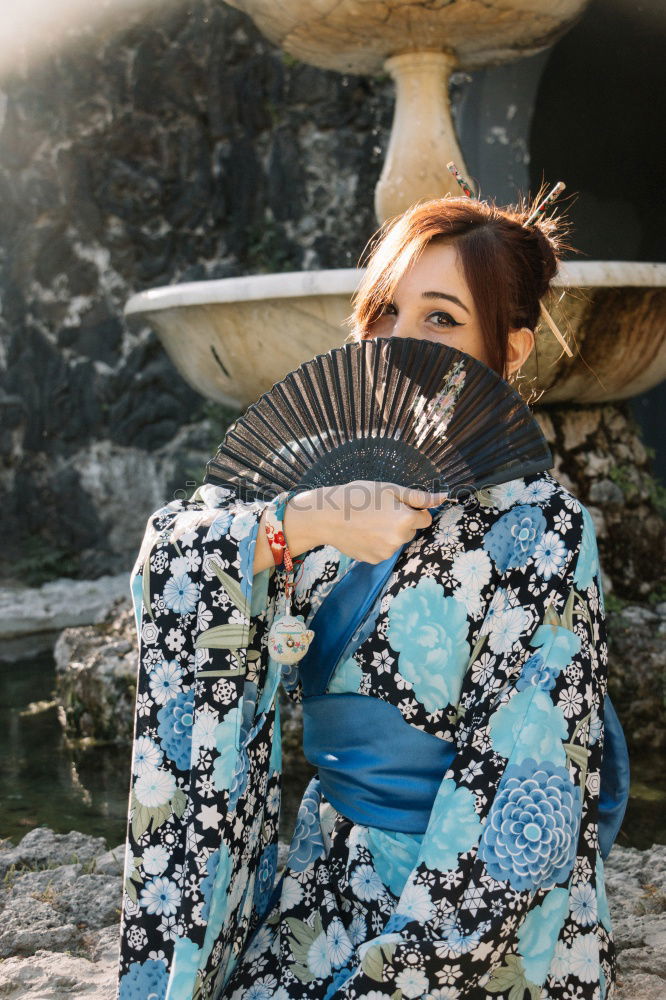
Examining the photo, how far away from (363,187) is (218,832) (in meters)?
5.40

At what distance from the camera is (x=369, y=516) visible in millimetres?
1308

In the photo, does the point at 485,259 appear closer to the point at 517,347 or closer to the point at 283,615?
the point at 517,347

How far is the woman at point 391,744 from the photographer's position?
3.99 ft

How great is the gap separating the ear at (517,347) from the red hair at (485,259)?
0.01 metres

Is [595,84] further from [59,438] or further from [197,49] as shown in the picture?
[59,438]

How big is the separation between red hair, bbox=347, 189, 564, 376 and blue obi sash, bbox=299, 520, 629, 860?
15.1 inches

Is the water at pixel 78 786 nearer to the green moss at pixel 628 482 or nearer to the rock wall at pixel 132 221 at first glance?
the green moss at pixel 628 482

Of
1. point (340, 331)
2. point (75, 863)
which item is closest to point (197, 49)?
point (340, 331)

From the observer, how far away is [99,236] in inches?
243

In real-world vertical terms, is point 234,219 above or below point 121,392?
above

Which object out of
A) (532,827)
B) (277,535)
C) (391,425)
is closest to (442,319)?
(391,425)

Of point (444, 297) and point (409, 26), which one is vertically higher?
point (409, 26)

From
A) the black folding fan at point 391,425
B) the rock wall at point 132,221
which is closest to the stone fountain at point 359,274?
the black folding fan at point 391,425

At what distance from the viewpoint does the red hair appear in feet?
4.85
